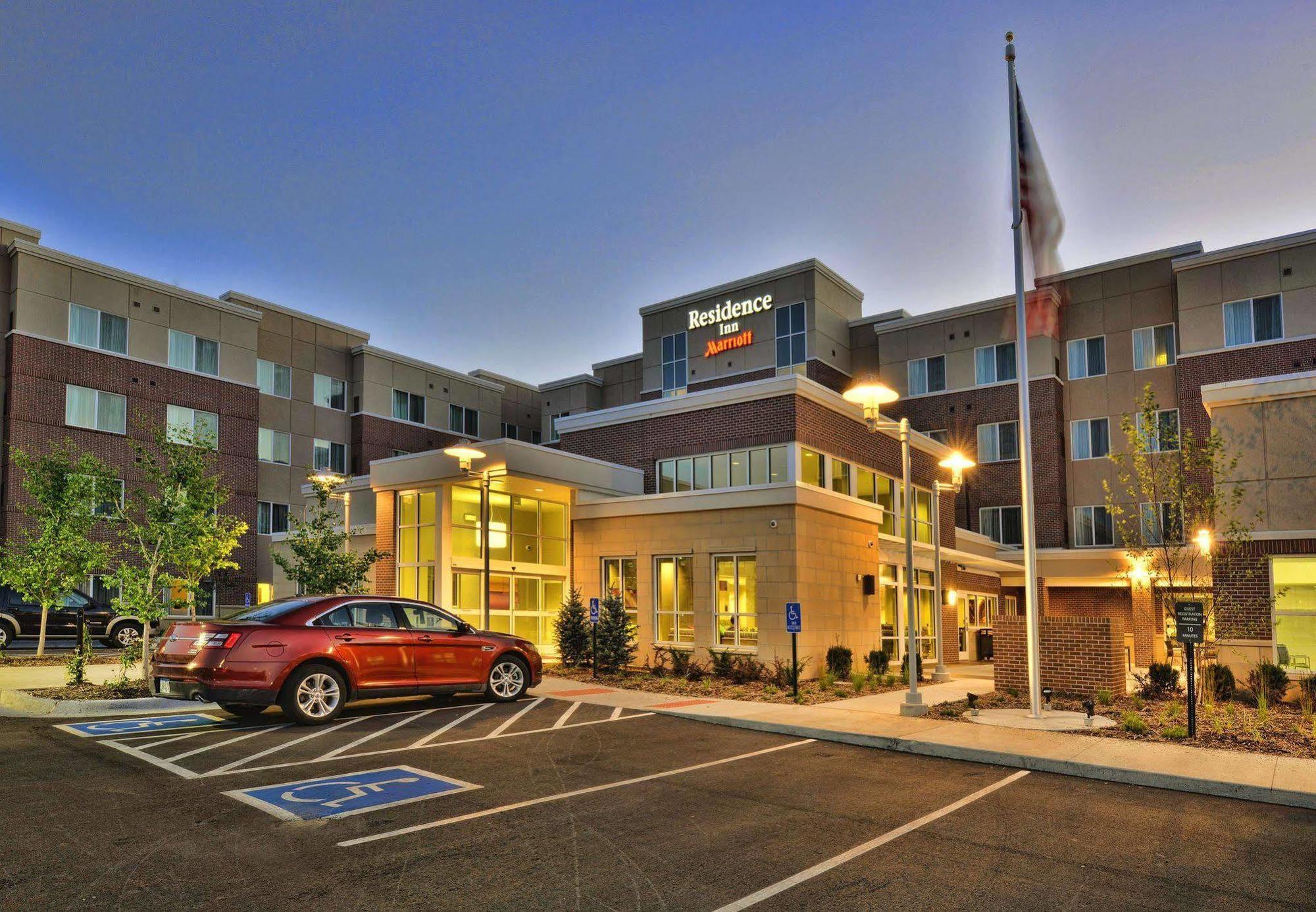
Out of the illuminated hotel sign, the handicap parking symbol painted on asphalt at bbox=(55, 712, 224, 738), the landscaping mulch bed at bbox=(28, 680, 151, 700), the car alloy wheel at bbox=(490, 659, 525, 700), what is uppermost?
the illuminated hotel sign

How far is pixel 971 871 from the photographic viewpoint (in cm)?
628

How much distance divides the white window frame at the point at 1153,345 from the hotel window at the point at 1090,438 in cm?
255

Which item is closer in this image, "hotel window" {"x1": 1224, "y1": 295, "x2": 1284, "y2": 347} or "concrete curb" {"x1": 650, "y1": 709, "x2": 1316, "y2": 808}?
"concrete curb" {"x1": 650, "y1": 709, "x2": 1316, "y2": 808}

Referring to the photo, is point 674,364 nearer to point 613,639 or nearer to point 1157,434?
→ point 613,639

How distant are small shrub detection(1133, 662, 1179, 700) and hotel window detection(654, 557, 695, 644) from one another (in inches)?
354

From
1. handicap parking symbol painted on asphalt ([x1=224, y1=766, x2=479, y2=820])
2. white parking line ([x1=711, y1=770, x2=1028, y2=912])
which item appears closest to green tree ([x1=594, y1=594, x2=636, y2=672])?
handicap parking symbol painted on asphalt ([x1=224, y1=766, x2=479, y2=820])

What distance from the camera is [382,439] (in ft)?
158

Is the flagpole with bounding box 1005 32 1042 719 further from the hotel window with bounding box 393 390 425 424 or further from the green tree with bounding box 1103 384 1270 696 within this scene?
the hotel window with bounding box 393 390 425 424

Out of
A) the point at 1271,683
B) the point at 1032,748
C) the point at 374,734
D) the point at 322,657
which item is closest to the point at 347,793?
the point at 374,734

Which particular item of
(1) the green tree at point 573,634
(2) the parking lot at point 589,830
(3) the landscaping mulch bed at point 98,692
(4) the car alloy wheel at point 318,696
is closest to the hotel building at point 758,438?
(1) the green tree at point 573,634

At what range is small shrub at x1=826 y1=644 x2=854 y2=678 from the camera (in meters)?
20.1

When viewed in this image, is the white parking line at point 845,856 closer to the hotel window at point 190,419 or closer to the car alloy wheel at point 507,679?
the car alloy wheel at point 507,679

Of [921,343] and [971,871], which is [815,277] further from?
[971,871]

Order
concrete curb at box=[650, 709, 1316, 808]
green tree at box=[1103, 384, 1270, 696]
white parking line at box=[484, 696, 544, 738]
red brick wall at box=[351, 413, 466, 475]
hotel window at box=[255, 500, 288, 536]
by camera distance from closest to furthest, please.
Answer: concrete curb at box=[650, 709, 1316, 808] < white parking line at box=[484, 696, 544, 738] < green tree at box=[1103, 384, 1270, 696] < hotel window at box=[255, 500, 288, 536] < red brick wall at box=[351, 413, 466, 475]
